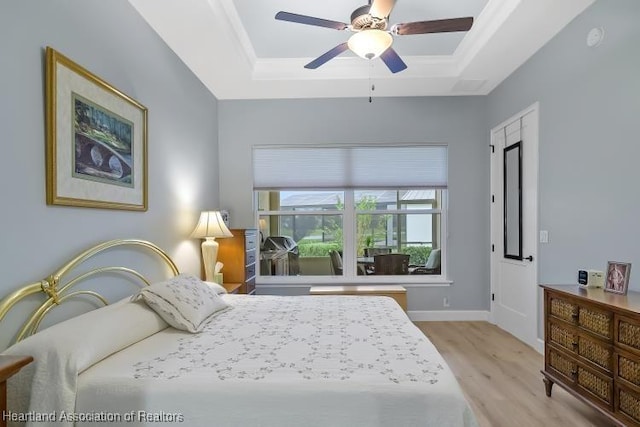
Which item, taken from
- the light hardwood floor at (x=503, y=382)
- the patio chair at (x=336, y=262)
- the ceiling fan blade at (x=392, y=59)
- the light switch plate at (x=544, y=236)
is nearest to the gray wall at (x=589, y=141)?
the light switch plate at (x=544, y=236)

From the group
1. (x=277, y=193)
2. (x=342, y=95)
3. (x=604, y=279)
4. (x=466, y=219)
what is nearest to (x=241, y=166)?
(x=277, y=193)

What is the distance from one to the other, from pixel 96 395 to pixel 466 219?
167 inches

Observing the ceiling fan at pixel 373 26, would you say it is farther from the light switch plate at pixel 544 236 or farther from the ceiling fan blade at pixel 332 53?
the light switch plate at pixel 544 236

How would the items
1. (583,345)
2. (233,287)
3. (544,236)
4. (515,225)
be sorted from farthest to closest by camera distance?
(515,225) → (233,287) → (544,236) → (583,345)

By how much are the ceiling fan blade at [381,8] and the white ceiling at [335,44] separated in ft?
2.75

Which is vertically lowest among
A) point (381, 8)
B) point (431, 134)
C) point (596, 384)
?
point (596, 384)

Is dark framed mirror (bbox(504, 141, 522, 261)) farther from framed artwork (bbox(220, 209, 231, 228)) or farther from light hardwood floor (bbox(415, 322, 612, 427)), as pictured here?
framed artwork (bbox(220, 209, 231, 228))

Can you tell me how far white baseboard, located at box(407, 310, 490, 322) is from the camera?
14.9 feet

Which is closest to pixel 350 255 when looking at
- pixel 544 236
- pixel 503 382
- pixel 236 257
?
pixel 236 257

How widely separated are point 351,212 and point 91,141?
3.14m

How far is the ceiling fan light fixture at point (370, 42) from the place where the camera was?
2348mm

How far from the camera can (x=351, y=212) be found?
4.71 meters

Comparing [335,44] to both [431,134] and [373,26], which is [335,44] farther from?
[431,134]

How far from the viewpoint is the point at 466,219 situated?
4566 mm
